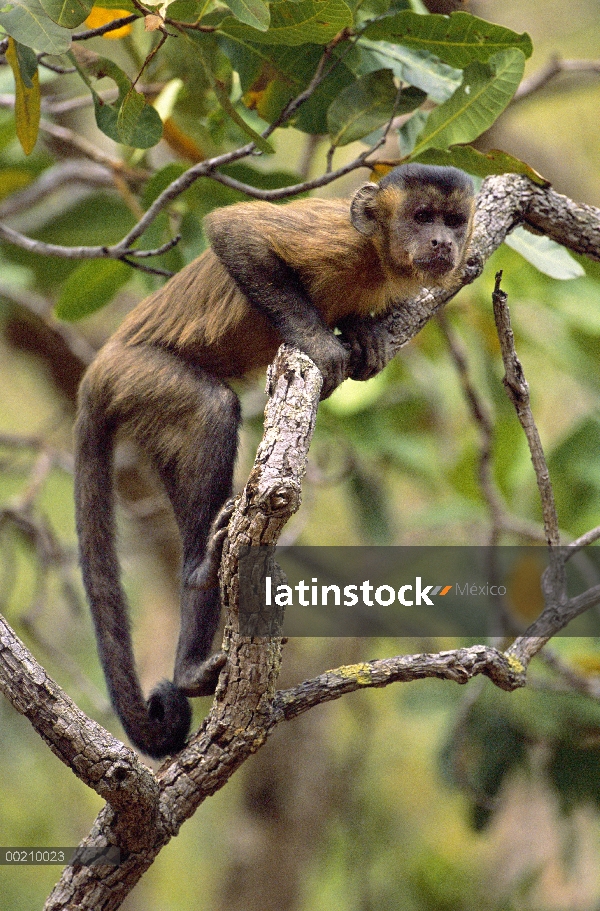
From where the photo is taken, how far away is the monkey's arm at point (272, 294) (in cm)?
383

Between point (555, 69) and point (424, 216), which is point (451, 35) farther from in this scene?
point (555, 69)

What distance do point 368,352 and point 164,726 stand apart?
1.85 metres

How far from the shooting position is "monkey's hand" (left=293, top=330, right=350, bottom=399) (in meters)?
3.77

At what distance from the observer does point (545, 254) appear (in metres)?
4.41

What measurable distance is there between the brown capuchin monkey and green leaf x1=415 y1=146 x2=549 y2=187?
8 centimetres

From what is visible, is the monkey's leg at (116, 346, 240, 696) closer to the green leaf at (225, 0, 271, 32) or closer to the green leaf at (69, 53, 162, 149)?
the green leaf at (69, 53, 162, 149)

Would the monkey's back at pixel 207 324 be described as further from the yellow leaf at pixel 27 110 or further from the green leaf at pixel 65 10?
the green leaf at pixel 65 10

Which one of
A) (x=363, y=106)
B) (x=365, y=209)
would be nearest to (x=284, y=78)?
(x=363, y=106)

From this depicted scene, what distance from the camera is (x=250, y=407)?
7023 mm

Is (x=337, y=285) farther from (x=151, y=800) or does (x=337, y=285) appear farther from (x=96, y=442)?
(x=151, y=800)

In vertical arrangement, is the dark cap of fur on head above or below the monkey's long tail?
above

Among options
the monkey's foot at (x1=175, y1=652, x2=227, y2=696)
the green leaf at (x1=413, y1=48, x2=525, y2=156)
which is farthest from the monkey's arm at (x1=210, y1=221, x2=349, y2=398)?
the monkey's foot at (x1=175, y1=652, x2=227, y2=696)

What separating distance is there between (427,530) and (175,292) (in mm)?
4436

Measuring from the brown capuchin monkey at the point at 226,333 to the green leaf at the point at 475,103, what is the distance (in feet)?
0.81
